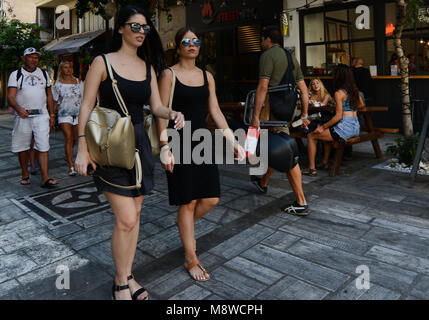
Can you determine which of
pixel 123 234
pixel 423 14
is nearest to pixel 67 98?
pixel 123 234

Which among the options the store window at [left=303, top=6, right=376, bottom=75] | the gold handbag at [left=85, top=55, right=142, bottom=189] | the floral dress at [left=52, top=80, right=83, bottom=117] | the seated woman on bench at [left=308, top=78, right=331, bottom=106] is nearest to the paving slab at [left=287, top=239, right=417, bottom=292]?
the gold handbag at [left=85, top=55, right=142, bottom=189]

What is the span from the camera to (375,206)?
15.0 feet

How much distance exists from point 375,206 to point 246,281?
7.46 feet

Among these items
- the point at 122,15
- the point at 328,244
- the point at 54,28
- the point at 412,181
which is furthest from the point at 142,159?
the point at 54,28

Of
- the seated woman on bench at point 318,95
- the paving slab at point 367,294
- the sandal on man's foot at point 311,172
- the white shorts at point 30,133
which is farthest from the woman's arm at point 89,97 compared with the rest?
the seated woman on bench at point 318,95

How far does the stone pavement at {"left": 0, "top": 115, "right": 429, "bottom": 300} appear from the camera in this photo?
291cm

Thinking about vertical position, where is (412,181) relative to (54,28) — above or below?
below

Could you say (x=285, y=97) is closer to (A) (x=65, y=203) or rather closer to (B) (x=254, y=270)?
(B) (x=254, y=270)

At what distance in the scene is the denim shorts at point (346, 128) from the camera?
608 cm

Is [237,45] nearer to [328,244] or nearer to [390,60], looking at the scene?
[390,60]

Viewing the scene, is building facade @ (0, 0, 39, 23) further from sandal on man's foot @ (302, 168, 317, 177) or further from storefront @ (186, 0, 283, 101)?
sandal on man's foot @ (302, 168, 317, 177)

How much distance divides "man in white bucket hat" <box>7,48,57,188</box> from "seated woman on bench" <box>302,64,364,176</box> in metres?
3.89
